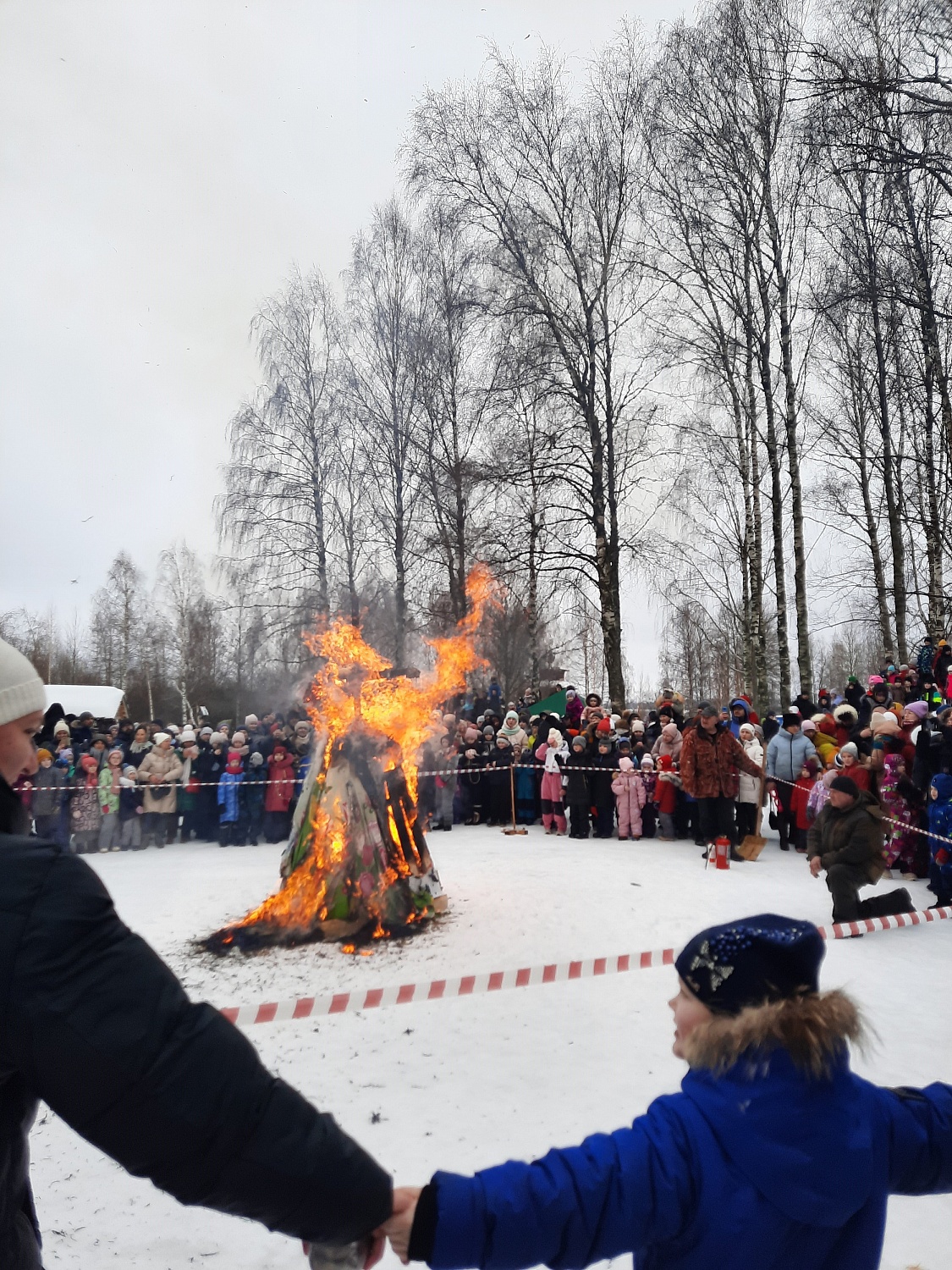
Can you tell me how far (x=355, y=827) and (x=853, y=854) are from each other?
462 centimetres

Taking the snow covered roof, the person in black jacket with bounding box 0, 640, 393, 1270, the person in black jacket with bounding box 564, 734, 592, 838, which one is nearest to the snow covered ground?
the person in black jacket with bounding box 0, 640, 393, 1270

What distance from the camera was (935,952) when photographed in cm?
681

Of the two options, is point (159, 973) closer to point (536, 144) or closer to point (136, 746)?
point (136, 746)

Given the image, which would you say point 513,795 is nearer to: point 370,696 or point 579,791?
point 579,791

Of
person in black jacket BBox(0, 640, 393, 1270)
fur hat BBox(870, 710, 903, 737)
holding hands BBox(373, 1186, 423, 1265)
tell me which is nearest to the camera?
person in black jacket BBox(0, 640, 393, 1270)

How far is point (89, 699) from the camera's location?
2689 cm

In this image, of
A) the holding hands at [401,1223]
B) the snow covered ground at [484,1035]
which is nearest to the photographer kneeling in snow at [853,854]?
the snow covered ground at [484,1035]

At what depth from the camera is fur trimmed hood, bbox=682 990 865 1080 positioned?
1.56 m

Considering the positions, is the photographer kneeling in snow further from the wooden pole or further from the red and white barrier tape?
the wooden pole

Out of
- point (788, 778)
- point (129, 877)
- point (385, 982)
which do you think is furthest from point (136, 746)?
point (788, 778)

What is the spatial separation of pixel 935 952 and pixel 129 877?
30.8 ft

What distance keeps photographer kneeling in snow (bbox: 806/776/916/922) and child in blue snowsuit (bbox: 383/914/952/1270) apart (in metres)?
6.25

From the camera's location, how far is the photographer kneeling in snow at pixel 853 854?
7301 millimetres

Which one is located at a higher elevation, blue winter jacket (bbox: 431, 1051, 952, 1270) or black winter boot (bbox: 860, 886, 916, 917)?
blue winter jacket (bbox: 431, 1051, 952, 1270)
